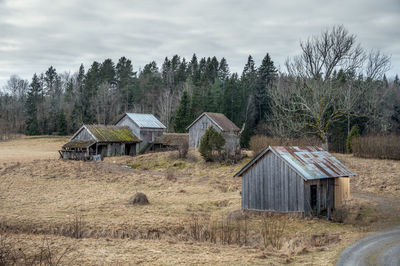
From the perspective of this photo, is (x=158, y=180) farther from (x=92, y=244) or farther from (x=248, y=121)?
(x=248, y=121)

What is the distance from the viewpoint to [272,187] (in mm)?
22281

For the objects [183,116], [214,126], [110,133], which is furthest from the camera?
[183,116]

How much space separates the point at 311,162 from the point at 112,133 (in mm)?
36941

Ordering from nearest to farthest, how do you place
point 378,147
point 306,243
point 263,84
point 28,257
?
point 28,257 → point 306,243 → point 378,147 → point 263,84

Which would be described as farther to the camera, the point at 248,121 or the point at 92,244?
the point at 248,121

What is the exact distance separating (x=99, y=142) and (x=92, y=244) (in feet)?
125

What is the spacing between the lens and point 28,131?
89.7m

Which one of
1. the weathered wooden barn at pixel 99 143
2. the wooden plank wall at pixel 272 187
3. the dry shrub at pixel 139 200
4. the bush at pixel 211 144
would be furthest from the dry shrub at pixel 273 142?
the dry shrub at pixel 139 200

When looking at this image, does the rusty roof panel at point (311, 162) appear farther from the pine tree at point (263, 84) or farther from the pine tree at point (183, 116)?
the pine tree at point (263, 84)

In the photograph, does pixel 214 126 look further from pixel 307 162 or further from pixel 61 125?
pixel 61 125

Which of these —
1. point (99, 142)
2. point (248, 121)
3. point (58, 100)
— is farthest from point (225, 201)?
point (58, 100)

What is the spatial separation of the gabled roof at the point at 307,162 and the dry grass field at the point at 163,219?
2.48 meters

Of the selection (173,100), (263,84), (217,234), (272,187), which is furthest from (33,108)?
(217,234)

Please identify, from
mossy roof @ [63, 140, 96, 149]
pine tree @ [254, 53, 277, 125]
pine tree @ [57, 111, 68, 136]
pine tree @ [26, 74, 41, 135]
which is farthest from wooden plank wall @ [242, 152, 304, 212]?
pine tree @ [26, 74, 41, 135]
